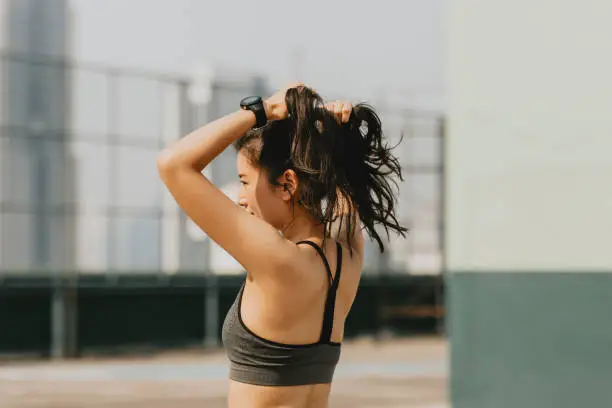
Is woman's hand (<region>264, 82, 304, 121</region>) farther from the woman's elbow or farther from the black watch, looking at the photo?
the woman's elbow

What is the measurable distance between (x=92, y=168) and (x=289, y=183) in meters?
16.3

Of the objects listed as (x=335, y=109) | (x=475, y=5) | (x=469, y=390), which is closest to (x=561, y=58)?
(x=475, y=5)

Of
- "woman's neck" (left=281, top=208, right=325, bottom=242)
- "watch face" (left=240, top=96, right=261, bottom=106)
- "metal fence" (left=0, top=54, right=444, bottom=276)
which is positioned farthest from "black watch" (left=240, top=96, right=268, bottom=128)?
"metal fence" (left=0, top=54, right=444, bottom=276)

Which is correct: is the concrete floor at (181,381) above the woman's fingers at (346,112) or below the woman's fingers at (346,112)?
below

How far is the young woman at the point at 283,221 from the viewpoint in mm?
2529

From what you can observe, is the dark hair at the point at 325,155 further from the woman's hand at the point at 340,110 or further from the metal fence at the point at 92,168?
the metal fence at the point at 92,168

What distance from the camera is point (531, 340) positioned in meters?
6.46

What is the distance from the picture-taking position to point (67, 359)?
18109mm

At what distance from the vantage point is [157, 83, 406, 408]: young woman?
253cm

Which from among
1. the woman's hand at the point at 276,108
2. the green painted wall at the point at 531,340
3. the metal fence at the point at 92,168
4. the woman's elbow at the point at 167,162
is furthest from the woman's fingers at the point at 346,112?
the metal fence at the point at 92,168

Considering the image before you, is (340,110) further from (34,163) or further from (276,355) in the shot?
(34,163)

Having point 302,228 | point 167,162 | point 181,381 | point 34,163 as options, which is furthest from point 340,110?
point 34,163

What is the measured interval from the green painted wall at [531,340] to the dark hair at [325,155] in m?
3.72

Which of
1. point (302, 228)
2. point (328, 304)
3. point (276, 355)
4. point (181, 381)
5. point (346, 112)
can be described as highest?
point (346, 112)
